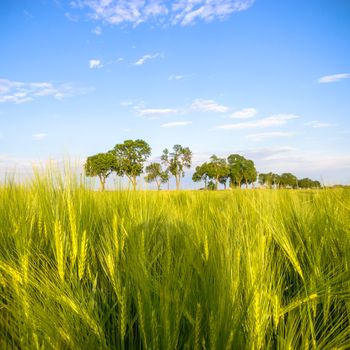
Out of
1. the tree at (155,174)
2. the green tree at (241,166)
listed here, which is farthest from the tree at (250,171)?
the tree at (155,174)

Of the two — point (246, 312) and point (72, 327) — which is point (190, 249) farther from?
point (72, 327)

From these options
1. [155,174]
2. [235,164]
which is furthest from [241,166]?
[155,174]

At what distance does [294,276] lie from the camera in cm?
142

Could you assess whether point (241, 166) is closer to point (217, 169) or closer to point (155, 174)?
point (217, 169)

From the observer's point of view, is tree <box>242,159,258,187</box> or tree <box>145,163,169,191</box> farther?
tree <box>242,159,258,187</box>

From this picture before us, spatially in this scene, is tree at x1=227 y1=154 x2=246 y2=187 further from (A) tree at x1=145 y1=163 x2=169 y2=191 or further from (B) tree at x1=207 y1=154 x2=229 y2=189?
(A) tree at x1=145 y1=163 x2=169 y2=191

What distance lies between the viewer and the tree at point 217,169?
2088 inches

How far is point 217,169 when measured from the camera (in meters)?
53.5

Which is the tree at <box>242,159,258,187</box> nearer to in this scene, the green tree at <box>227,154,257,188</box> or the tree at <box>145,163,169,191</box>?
the green tree at <box>227,154,257,188</box>

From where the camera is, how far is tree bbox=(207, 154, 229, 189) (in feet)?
174

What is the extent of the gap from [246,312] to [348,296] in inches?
27.4

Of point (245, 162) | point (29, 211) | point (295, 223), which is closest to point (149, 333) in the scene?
point (29, 211)

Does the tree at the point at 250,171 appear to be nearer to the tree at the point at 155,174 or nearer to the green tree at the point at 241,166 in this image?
the green tree at the point at 241,166

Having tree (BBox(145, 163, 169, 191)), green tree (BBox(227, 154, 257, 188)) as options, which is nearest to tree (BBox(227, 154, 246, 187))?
green tree (BBox(227, 154, 257, 188))
